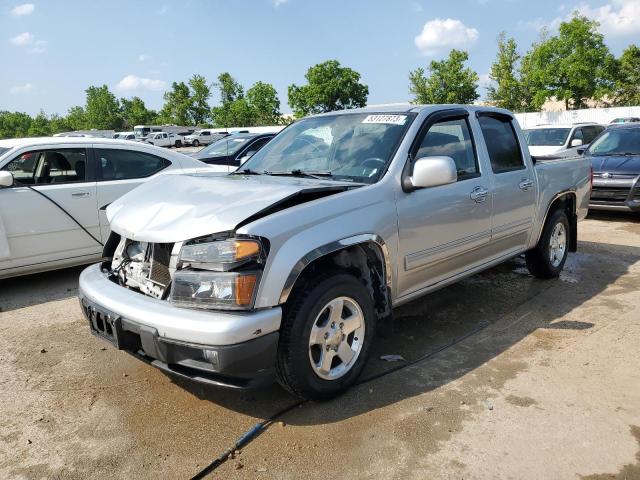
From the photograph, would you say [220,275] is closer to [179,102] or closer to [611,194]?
[611,194]

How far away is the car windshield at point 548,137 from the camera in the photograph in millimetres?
12825

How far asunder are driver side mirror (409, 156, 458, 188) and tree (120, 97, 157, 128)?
8521 centimetres

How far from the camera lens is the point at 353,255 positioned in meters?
3.34

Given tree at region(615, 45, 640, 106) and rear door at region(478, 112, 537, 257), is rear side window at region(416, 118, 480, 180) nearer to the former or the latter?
rear door at region(478, 112, 537, 257)

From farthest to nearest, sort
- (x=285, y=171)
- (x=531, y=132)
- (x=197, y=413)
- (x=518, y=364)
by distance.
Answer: (x=531, y=132) < (x=285, y=171) < (x=518, y=364) < (x=197, y=413)

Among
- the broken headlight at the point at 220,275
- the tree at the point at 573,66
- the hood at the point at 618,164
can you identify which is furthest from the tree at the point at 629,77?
the broken headlight at the point at 220,275

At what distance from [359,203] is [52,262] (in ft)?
13.0

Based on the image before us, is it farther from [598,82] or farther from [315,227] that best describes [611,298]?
[598,82]

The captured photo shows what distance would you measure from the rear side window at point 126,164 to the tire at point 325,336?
4059 millimetres

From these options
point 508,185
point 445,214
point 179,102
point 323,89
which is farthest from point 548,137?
point 179,102

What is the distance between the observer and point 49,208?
5547 millimetres

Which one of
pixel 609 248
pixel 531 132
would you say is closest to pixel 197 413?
pixel 609 248

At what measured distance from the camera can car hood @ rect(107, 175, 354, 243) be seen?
2.83m

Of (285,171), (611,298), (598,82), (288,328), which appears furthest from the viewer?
(598,82)
